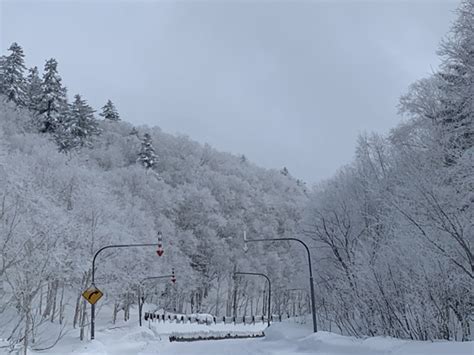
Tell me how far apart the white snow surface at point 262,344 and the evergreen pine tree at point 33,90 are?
44364 millimetres

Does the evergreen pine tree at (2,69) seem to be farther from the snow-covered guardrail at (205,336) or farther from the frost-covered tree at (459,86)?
the frost-covered tree at (459,86)

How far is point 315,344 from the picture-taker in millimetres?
18484

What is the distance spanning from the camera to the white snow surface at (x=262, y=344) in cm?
1149

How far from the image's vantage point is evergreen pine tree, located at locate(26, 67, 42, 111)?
2849 inches

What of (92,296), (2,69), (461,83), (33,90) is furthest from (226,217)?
(461,83)

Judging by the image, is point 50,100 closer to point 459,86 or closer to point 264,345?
point 264,345

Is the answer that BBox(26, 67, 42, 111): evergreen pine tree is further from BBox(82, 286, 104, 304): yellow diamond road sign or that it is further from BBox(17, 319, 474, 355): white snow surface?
BBox(82, 286, 104, 304): yellow diamond road sign

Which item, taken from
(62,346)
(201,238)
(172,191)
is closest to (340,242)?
(62,346)

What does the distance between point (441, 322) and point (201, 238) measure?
199 feet

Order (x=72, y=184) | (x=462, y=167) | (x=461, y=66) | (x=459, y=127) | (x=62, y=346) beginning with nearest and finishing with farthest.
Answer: (x=462, y=167) → (x=459, y=127) → (x=461, y=66) → (x=62, y=346) → (x=72, y=184)

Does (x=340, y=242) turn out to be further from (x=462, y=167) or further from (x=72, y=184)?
(x=72, y=184)

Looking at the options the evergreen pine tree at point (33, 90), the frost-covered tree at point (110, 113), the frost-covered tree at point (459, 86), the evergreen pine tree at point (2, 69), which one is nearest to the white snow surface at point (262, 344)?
the frost-covered tree at point (459, 86)

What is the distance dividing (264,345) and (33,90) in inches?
2653

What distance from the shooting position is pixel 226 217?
8081cm
